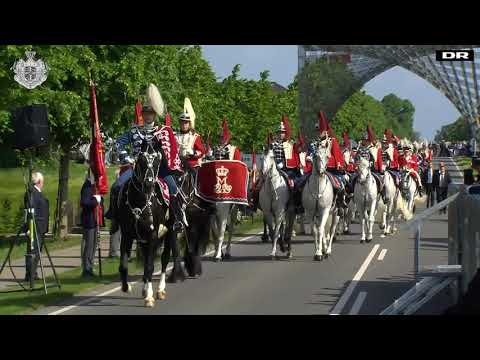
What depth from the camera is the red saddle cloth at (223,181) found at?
2027cm

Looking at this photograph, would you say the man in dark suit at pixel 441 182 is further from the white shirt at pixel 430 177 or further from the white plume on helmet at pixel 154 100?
the white plume on helmet at pixel 154 100

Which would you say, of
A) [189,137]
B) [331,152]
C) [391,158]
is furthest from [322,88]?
[189,137]

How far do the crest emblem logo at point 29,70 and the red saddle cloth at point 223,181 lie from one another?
353 cm

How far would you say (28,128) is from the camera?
1588 centimetres

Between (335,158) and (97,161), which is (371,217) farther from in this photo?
(97,161)

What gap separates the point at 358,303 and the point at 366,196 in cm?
1269

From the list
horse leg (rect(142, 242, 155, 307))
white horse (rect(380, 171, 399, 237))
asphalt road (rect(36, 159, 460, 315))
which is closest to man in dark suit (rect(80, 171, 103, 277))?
asphalt road (rect(36, 159, 460, 315))

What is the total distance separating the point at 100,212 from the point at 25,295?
2.81m

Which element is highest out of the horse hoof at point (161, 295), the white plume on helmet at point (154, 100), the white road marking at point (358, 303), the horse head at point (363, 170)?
the white plume on helmet at point (154, 100)

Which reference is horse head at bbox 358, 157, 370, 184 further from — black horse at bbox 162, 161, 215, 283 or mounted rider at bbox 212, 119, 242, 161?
black horse at bbox 162, 161, 215, 283

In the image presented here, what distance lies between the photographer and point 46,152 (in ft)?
93.4

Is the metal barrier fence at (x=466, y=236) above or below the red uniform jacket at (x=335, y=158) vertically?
below

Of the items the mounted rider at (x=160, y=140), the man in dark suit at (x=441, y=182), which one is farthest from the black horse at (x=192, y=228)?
the man in dark suit at (x=441, y=182)

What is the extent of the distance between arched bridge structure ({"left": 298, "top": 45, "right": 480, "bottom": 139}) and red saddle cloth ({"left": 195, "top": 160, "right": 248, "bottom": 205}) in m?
61.6
